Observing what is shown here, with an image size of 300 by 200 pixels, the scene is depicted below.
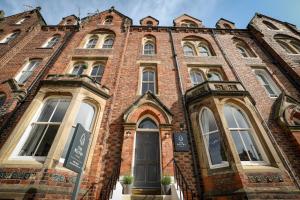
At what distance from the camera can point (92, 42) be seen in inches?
521

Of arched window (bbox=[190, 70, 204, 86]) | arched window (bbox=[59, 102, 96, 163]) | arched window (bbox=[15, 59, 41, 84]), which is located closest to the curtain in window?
arched window (bbox=[190, 70, 204, 86])

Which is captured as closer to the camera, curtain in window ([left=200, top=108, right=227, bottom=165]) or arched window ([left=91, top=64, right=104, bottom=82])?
curtain in window ([left=200, top=108, right=227, bottom=165])

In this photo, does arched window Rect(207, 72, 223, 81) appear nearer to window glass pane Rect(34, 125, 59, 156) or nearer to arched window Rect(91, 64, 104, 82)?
arched window Rect(91, 64, 104, 82)

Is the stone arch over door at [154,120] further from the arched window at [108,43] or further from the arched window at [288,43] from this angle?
the arched window at [288,43]

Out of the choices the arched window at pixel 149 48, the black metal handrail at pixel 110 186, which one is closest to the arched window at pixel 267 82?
the arched window at pixel 149 48

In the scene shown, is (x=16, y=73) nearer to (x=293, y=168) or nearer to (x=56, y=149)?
(x=56, y=149)

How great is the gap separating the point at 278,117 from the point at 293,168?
2.43 meters

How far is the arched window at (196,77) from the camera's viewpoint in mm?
10616

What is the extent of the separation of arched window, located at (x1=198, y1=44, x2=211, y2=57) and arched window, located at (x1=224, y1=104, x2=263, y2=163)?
6.10m

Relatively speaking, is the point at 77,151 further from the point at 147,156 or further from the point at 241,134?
the point at 241,134

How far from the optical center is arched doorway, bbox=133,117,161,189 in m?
6.63

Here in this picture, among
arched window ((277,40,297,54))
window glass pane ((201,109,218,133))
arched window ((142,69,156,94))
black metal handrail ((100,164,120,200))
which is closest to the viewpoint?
black metal handrail ((100,164,120,200))

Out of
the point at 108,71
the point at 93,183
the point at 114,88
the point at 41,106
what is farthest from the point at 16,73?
the point at 93,183

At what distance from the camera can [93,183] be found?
19.6 ft
